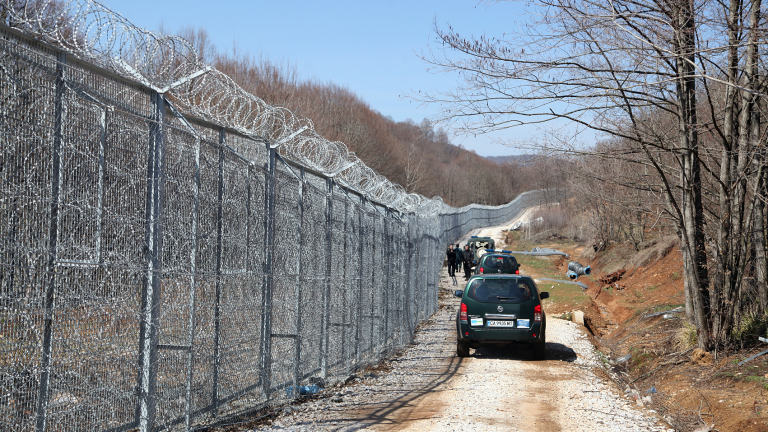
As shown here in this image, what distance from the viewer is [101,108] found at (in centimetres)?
401

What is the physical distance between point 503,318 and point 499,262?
10.7 metres

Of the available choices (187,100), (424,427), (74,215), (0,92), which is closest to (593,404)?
(424,427)

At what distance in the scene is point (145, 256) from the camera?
4.54 m

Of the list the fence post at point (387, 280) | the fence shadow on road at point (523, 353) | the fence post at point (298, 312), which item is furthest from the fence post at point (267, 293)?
the fence shadow on road at point (523, 353)

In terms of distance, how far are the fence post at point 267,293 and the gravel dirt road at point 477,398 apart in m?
0.46

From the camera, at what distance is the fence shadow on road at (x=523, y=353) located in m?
11.8

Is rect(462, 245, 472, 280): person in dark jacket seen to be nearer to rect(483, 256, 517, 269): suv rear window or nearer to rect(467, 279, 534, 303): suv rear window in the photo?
rect(483, 256, 517, 269): suv rear window

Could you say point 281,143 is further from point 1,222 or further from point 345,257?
point 1,222

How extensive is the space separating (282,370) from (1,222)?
171 inches

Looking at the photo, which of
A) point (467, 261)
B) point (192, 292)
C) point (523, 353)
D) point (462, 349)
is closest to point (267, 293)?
point (192, 292)

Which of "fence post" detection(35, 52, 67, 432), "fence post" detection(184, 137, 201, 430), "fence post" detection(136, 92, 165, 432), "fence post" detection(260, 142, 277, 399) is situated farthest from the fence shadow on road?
"fence post" detection(35, 52, 67, 432)

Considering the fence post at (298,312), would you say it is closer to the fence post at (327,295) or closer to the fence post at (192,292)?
the fence post at (327,295)

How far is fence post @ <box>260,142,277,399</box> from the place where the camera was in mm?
6621

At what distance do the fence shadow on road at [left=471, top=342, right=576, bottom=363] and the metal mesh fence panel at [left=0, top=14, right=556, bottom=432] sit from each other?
4.39 metres
